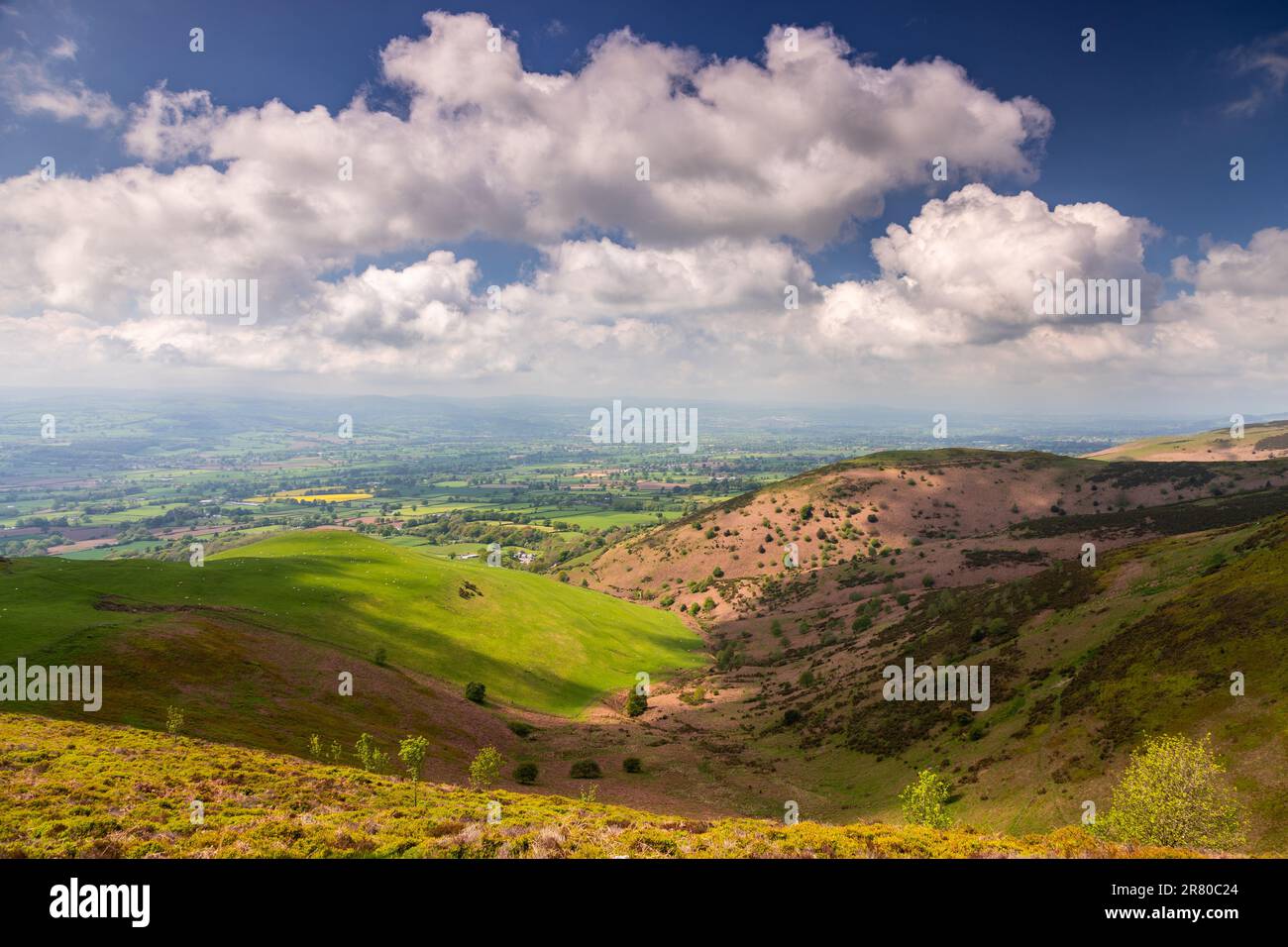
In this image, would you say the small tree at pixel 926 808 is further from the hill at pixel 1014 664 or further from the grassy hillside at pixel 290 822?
the hill at pixel 1014 664

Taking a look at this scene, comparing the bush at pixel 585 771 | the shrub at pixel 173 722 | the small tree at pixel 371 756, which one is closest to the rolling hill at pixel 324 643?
the shrub at pixel 173 722

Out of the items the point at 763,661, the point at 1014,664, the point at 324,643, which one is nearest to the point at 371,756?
the point at 324,643

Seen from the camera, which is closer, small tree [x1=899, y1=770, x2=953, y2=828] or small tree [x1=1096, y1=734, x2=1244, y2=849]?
small tree [x1=1096, y1=734, x2=1244, y2=849]

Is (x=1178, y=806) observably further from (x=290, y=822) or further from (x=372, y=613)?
(x=372, y=613)

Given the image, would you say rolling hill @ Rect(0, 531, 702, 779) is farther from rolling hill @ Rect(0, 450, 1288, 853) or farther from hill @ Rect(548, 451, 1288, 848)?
hill @ Rect(548, 451, 1288, 848)

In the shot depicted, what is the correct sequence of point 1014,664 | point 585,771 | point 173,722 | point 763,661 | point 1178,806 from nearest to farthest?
point 1178,806 < point 173,722 < point 585,771 < point 1014,664 < point 763,661

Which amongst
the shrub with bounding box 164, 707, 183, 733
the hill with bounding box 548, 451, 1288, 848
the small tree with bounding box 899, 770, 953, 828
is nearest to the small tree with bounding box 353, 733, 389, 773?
the shrub with bounding box 164, 707, 183, 733

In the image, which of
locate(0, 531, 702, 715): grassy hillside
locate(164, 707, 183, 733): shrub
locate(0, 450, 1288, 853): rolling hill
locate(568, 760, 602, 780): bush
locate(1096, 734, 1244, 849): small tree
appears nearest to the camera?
locate(1096, 734, 1244, 849): small tree
